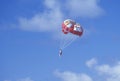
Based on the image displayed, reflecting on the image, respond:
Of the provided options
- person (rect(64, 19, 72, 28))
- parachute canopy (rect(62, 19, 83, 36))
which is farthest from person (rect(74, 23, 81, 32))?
person (rect(64, 19, 72, 28))

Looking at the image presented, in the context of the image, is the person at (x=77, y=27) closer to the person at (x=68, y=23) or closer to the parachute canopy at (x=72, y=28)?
the parachute canopy at (x=72, y=28)

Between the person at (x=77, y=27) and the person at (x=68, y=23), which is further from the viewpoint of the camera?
the person at (x=77, y=27)

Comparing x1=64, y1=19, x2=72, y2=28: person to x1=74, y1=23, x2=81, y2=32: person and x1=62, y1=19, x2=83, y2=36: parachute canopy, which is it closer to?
x1=62, y1=19, x2=83, y2=36: parachute canopy

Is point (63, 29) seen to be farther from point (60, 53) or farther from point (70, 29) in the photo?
point (60, 53)

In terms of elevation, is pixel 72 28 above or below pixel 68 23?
below

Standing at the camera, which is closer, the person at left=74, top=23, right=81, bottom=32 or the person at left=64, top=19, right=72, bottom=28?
the person at left=64, top=19, right=72, bottom=28

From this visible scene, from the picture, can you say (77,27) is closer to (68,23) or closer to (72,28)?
(72,28)

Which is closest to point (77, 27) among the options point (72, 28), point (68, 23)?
point (72, 28)

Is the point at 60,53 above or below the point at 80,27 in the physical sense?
below

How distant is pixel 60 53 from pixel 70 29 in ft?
17.8

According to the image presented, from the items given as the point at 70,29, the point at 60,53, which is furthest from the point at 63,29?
the point at 60,53

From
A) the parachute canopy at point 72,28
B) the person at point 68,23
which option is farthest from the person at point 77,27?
the person at point 68,23

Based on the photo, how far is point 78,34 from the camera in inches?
2222

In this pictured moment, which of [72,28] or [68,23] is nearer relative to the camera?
[72,28]
